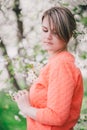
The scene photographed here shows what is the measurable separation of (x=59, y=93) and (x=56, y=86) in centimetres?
3

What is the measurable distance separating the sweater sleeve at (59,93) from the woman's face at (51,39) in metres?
0.10

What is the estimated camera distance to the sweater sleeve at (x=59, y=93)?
1.57m

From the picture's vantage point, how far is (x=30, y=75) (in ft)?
10.6

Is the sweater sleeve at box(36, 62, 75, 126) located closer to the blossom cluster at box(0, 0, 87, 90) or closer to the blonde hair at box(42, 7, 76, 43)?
the blonde hair at box(42, 7, 76, 43)

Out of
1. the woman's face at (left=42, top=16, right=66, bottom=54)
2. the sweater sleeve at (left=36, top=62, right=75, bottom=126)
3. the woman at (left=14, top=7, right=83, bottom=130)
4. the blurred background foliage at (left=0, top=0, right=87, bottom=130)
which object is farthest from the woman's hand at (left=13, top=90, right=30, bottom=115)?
the blurred background foliage at (left=0, top=0, right=87, bottom=130)

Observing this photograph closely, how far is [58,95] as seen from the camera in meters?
1.57

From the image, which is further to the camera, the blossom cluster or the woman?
the blossom cluster

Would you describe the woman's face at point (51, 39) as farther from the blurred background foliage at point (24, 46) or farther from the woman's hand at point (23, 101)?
the blurred background foliage at point (24, 46)

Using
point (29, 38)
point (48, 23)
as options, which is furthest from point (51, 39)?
point (29, 38)

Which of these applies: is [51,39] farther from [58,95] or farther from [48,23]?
[58,95]

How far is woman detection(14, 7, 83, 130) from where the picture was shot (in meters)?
1.58

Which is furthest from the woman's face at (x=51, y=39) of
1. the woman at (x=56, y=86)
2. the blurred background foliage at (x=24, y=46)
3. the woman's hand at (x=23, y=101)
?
the blurred background foliage at (x=24, y=46)

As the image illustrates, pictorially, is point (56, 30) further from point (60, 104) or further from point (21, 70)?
point (21, 70)

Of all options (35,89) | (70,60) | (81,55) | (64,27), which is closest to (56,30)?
(64,27)
